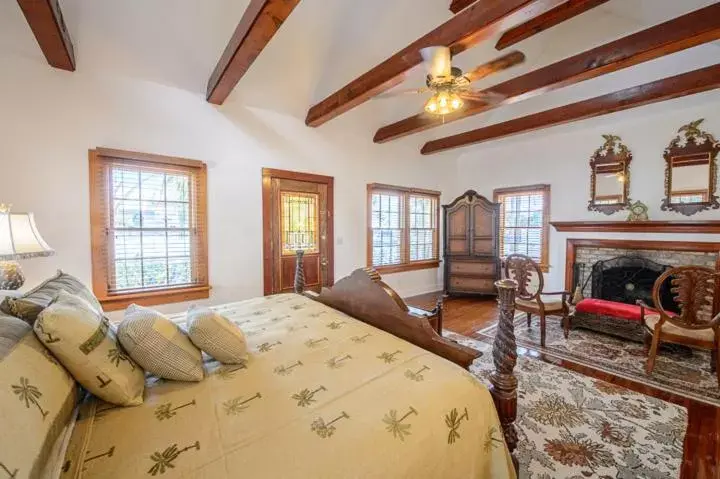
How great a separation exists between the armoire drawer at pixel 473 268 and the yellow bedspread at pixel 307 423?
439 centimetres

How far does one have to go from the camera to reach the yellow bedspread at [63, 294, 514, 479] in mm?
860

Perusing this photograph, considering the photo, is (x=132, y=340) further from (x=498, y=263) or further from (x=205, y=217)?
(x=498, y=263)

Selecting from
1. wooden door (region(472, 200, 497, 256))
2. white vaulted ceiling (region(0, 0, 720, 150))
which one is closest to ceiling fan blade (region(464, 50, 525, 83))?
white vaulted ceiling (region(0, 0, 720, 150))

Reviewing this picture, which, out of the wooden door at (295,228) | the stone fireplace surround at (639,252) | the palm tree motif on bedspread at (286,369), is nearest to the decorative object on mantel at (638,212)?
the stone fireplace surround at (639,252)

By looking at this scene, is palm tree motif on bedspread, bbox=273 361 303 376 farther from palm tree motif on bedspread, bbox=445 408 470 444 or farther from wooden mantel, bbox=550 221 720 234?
wooden mantel, bbox=550 221 720 234

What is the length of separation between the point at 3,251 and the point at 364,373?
2.53m

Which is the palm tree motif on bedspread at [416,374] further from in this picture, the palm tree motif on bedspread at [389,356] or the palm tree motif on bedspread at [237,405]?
the palm tree motif on bedspread at [237,405]

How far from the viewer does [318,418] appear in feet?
3.39

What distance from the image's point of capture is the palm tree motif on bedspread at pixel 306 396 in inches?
43.9

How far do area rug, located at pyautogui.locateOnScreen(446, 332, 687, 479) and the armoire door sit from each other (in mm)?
3031

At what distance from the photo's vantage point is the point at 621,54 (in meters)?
2.64

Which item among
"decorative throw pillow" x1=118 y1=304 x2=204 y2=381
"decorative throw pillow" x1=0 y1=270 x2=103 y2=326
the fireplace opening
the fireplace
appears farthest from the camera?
the fireplace opening

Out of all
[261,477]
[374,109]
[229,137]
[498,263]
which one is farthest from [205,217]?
[498,263]

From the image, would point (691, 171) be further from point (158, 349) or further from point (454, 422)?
point (158, 349)
